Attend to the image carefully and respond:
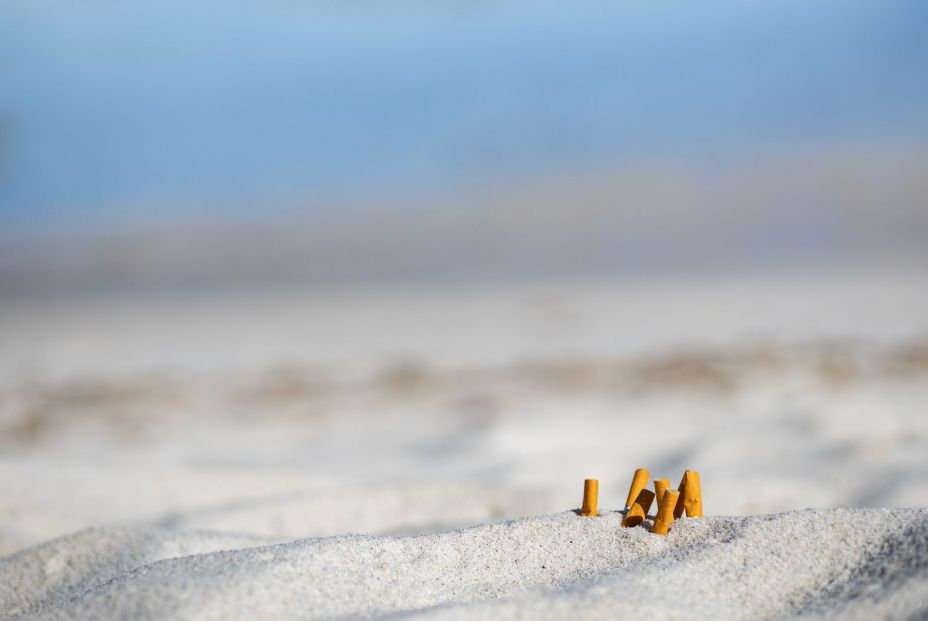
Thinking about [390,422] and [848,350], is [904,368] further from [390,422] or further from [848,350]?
[390,422]

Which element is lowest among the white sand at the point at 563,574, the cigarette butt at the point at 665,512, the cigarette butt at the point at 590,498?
the white sand at the point at 563,574

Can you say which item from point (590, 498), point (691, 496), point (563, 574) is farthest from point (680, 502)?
point (563, 574)

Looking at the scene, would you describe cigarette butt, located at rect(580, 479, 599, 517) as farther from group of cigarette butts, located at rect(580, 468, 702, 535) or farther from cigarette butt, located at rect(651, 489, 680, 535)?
cigarette butt, located at rect(651, 489, 680, 535)

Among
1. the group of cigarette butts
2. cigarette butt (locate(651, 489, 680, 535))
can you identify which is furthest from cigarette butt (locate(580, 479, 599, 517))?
cigarette butt (locate(651, 489, 680, 535))

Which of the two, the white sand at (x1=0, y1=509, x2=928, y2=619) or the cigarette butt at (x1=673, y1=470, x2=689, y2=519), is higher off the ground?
the cigarette butt at (x1=673, y1=470, x2=689, y2=519)

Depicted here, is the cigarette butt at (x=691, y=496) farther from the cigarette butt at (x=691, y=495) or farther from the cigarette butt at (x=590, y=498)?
the cigarette butt at (x=590, y=498)

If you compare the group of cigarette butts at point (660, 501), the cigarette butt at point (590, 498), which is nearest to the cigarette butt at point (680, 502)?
the group of cigarette butts at point (660, 501)
